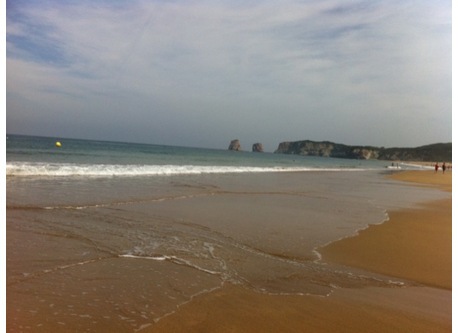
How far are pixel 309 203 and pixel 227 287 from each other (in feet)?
24.2

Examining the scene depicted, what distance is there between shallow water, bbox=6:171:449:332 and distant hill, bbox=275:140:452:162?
114010 millimetres

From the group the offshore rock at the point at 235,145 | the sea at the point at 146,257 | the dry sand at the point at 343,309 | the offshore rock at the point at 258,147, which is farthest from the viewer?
the offshore rock at the point at 258,147

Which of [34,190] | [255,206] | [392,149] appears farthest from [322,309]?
[392,149]

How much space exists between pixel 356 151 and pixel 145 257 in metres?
154

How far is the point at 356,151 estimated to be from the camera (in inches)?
5866

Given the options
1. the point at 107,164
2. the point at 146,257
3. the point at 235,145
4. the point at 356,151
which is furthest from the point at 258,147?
the point at 146,257

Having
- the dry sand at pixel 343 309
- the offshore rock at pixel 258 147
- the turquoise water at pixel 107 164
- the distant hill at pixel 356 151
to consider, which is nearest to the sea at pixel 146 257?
the dry sand at pixel 343 309

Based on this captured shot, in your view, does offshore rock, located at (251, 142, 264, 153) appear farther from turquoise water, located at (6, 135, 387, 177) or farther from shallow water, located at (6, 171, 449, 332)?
shallow water, located at (6, 171, 449, 332)

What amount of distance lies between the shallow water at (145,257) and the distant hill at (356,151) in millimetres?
114010

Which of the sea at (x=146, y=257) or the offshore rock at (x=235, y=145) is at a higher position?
the offshore rock at (x=235, y=145)

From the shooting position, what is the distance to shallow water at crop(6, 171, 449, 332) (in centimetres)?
317

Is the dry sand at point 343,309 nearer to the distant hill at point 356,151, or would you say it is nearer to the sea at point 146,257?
the sea at point 146,257

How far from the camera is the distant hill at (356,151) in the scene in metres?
125

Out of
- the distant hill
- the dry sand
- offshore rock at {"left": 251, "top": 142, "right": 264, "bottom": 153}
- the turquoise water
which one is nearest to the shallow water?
the dry sand
